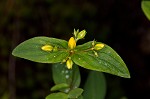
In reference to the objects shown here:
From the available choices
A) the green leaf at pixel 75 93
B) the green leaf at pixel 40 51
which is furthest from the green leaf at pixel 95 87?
the green leaf at pixel 40 51

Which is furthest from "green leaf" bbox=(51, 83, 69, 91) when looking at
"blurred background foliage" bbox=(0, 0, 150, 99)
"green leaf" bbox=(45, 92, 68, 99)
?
"blurred background foliage" bbox=(0, 0, 150, 99)

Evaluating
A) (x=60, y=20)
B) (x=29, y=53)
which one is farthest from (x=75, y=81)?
(x=60, y=20)

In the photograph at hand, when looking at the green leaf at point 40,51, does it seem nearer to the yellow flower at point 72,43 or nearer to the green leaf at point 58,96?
the yellow flower at point 72,43

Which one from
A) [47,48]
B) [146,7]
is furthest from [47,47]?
[146,7]

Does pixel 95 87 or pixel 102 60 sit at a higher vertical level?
pixel 102 60

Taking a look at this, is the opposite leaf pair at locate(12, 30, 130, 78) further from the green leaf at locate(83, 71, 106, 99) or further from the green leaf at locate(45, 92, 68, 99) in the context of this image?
the green leaf at locate(83, 71, 106, 99)

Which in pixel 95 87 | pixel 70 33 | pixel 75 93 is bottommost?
pixel 70 33

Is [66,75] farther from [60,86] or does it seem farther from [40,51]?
[40,51]
